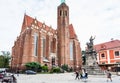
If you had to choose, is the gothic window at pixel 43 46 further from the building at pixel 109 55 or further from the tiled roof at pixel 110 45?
the building at pixel 109 55

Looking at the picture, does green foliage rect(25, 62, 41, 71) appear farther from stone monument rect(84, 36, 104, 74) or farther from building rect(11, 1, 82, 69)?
stone monument rect(84, 36, 104, 74)

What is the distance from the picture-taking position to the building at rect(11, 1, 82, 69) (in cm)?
5509

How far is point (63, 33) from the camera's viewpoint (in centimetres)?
6544

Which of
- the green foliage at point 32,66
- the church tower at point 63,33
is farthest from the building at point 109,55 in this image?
the green foliage at point 32,66

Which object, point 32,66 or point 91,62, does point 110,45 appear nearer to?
point 91,62

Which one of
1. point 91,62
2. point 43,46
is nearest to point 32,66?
point 43,46

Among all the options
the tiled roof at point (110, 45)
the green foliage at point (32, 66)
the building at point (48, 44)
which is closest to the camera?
the green foliage at point (32, 66)

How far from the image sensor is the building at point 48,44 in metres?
55.1

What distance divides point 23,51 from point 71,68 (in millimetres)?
17894

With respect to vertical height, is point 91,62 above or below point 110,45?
below

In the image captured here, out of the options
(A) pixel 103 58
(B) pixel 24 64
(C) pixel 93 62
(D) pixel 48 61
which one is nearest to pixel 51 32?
(D) pixel 48 61

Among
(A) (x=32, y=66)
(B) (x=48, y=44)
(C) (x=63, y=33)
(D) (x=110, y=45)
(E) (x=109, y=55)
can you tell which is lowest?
(A) (x=32, y=66)

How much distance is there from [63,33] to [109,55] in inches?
807

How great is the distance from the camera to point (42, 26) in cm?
6216
